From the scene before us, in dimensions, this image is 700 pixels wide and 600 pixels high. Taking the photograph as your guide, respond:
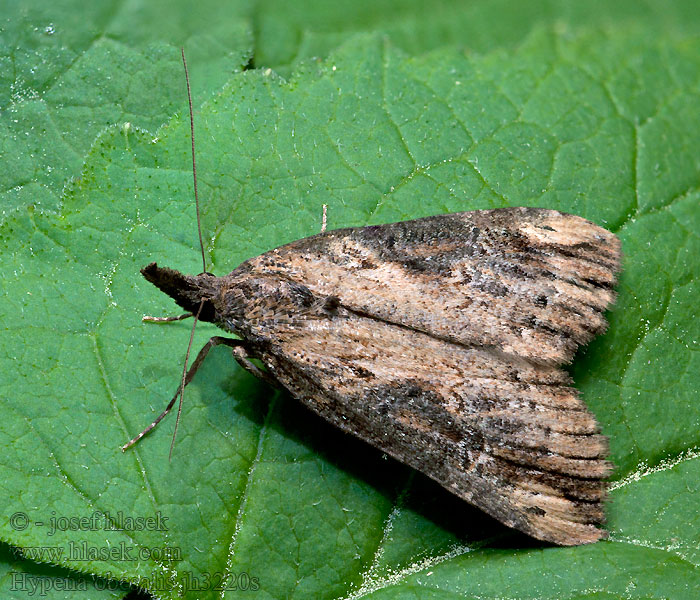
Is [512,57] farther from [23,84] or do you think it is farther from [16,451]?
[16,451]

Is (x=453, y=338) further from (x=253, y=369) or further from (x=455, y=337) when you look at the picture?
(x=253, y=369)

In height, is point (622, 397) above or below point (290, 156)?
below

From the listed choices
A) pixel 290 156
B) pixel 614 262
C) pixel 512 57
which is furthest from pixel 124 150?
pixel 614 262

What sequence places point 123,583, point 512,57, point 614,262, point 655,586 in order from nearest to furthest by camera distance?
point 655,586
point 123,583
point 614,262
point 512,57

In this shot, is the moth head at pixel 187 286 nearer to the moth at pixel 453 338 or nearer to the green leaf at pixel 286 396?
the moth at pixel 453 338
